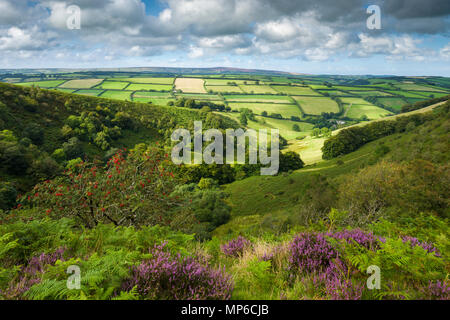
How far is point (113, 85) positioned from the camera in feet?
543

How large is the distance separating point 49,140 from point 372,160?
82.4m

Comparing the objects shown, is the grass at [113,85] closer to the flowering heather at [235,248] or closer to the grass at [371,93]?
the flowering heather at [235,248]

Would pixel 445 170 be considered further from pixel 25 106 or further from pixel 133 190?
pixel 25 106

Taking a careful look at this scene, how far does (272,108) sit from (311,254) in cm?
15914

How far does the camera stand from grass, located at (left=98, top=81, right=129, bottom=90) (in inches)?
6225

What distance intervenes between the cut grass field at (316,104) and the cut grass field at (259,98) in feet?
35.6

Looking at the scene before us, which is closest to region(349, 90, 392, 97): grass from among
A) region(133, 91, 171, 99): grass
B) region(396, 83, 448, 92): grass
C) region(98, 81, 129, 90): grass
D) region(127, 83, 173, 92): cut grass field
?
region(396, 83, 448, 92): grass

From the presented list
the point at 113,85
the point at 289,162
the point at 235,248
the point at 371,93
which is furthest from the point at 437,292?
the point at 371,93

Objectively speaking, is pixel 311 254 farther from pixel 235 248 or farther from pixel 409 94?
pixel 409 94

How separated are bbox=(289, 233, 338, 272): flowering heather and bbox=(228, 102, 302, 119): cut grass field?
149326 millimetres

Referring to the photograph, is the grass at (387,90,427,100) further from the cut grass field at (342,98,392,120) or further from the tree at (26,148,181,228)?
the tree at (26,148,181,228)

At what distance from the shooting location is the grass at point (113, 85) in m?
158

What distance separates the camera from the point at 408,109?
400 feet

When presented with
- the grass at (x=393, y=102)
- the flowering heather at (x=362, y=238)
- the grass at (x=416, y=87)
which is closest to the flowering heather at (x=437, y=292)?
the flowering heather at (x=362, y=238)
